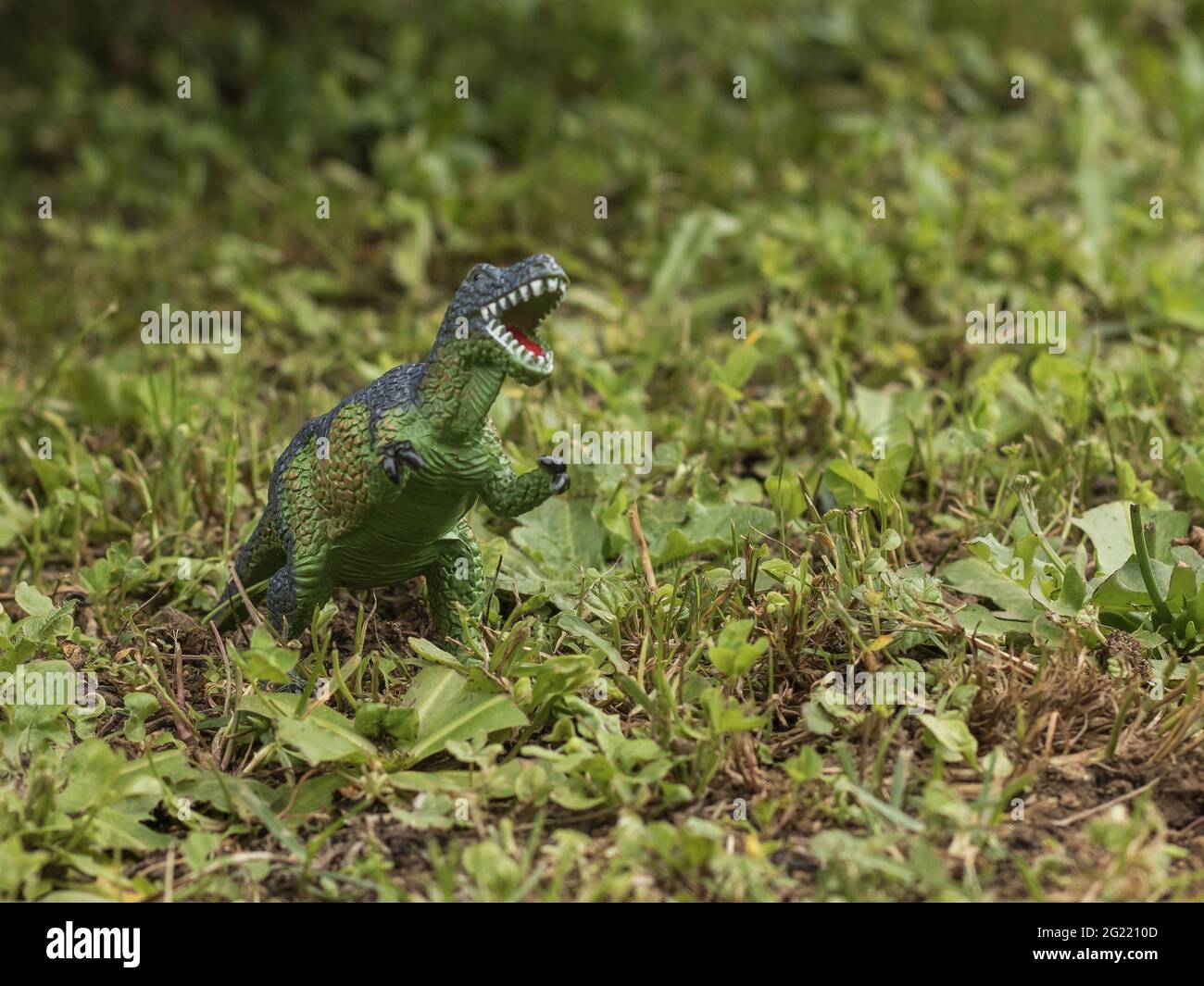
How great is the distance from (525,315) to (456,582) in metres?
0.58

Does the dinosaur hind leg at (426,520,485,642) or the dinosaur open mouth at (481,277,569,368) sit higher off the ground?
the dinosaur open mouth at (481,277,569,368)

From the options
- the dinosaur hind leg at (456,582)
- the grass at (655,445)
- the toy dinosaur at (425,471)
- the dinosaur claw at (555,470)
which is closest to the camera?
the grass at (655,445)

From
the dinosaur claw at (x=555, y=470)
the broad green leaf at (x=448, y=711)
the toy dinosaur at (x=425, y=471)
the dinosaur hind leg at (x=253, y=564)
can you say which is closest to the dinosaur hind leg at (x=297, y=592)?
the toy dinosaur at (x=425, y=471)

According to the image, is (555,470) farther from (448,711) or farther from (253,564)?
(253,564)

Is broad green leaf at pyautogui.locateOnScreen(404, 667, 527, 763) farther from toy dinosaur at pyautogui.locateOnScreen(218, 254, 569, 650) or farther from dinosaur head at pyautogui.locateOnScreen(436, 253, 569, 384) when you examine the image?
dinosaur head at pyautogui.locateOnScreen(436, 253, 569, 384)

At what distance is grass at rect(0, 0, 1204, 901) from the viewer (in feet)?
8.30

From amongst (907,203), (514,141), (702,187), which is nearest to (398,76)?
(514,141)

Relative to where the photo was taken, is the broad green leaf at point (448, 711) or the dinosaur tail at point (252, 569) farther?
the dinosaur tail at point (252, 569)

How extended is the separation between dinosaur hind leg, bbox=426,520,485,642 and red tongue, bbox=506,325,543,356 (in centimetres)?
43

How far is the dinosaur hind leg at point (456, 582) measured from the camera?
2918 millimetres

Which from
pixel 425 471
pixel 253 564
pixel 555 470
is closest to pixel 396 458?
pixel 425 471

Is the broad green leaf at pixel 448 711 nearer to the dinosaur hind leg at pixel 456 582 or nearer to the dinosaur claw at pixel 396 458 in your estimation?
the dinosaur hind leg at pixel 456 582

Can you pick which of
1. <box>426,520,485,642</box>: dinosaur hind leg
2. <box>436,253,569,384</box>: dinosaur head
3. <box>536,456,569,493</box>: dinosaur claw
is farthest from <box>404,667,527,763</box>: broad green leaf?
<box>436,253,569,384</box>: dinosaur head

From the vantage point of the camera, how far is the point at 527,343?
2.68m
